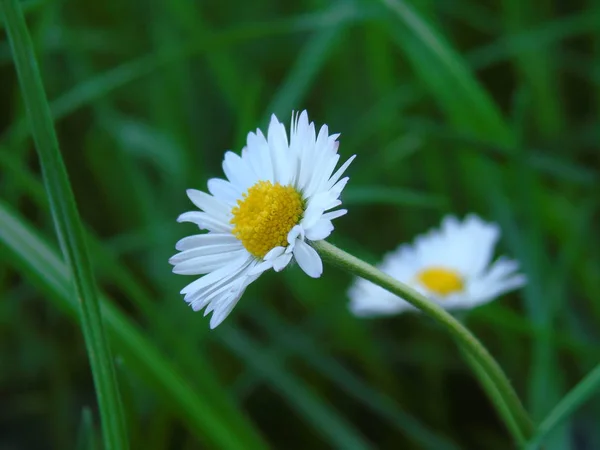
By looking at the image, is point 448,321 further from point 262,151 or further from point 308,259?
point 262,151

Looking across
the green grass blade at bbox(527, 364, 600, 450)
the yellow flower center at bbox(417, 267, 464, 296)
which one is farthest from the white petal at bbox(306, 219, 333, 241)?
the yellow flower center at bbox(417, 267, 464, 296)

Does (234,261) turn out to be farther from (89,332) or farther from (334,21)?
(334,21)

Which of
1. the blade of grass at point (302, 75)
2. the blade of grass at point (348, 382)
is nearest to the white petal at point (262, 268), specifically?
the blade of grass at point (348, 382)

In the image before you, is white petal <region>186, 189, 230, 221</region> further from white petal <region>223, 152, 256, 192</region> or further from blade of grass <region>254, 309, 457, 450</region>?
blade of grass <region>254, 309, 457, 450</region>

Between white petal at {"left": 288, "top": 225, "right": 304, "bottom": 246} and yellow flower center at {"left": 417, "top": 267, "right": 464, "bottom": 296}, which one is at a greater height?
yellow flower center at {"left": 417, "top": 267, "right": 464, "bottom": 296}

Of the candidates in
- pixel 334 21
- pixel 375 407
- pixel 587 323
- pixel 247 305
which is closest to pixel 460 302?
pixel 375 407

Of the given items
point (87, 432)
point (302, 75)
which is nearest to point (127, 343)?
point (87, 432)
